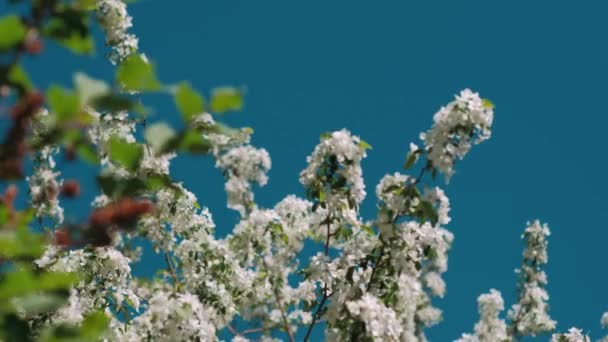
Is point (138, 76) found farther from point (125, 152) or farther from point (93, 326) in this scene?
point (93, 326)

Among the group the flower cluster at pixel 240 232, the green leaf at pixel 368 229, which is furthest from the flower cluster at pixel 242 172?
the green leaf at pixel 368 229

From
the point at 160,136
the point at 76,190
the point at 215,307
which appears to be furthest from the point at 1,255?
the point at 215,307

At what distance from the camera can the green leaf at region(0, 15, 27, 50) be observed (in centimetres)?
134

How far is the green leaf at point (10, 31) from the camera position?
1.34 m

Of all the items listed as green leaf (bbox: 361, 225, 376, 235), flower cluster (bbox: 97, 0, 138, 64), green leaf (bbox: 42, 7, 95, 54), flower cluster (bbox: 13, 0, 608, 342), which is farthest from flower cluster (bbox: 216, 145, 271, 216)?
green leaf (bbox: 42, 7, 95, 54)

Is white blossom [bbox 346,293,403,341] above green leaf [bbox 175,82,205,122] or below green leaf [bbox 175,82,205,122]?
above

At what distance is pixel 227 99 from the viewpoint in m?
1.48

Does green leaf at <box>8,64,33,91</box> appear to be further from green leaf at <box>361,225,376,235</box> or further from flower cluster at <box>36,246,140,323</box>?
flower cluster at <box>36,246,140,323</box>

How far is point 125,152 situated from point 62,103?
165 mm

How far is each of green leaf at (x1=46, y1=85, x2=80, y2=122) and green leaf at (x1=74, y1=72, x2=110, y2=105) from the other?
0.02 m

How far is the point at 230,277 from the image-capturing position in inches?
375

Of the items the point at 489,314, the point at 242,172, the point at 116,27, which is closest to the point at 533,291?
the point at 489,314

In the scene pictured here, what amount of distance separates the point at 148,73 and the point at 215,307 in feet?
24.9

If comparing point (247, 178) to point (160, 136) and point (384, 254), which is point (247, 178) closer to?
point (384, 254)
